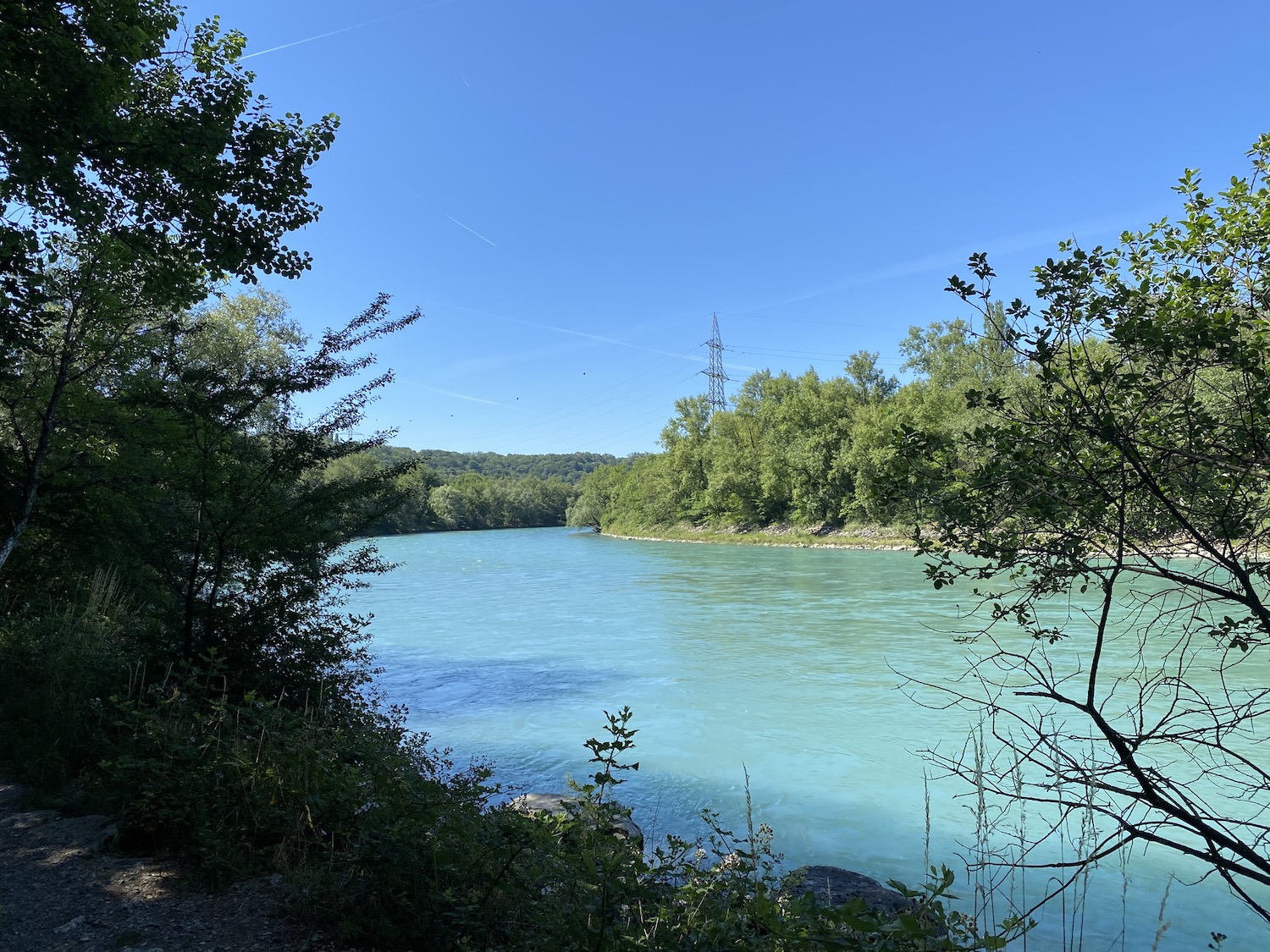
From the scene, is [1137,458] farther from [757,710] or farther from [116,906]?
[757,710]

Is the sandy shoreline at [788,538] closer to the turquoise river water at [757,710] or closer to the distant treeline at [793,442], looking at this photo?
the distant treeline at [793,442]

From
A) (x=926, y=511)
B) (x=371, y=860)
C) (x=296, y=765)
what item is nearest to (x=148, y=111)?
(x=296, y=765)

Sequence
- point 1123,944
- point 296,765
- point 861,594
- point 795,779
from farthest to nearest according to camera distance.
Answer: point 861,594, point 795,779, point 1123,944, point 296,765

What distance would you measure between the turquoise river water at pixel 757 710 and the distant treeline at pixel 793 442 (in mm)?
24447

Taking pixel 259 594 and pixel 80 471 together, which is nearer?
pixel 259 594

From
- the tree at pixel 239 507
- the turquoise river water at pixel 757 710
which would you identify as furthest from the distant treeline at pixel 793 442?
the tree at pixel 239 507

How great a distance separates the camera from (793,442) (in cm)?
6788

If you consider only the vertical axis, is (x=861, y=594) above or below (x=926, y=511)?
below

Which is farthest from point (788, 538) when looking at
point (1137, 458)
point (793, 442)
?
point (1137, 458)

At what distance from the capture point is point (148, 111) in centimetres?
633

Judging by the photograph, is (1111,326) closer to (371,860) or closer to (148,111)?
(371,860)

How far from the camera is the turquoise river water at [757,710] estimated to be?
22.2 ft

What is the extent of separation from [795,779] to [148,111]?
377 inches

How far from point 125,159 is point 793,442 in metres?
65.2
